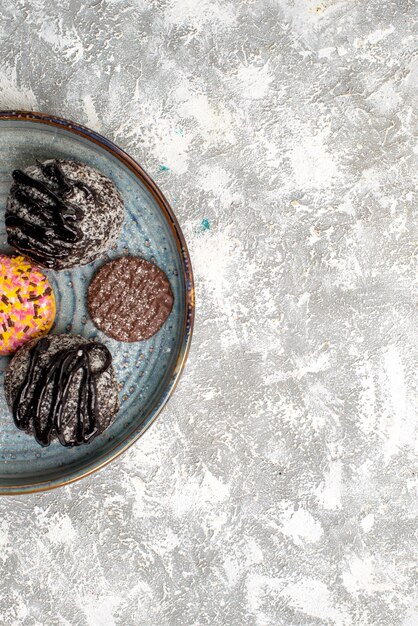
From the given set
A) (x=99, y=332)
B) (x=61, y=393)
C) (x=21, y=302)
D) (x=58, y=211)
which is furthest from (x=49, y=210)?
(x=61, y=393)

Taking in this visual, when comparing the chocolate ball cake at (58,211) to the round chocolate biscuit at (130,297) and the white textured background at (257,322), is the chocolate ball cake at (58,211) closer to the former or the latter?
the round chocolate biscuit at (130,297)

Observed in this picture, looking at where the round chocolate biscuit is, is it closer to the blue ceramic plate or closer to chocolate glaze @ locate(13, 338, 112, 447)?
the blue ceramic plate

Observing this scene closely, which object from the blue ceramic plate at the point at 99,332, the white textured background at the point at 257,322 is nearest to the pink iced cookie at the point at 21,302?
the blue ceramic plate at the point at 99,332

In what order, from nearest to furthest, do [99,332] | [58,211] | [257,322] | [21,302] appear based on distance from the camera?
[58,211], [21,302], [99,332], [257,322]

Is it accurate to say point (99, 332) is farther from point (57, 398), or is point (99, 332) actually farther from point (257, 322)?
point (257, 322)

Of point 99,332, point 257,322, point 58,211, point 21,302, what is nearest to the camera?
point 58,211
